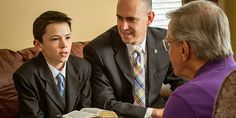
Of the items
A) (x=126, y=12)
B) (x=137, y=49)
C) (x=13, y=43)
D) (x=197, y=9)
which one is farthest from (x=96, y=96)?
(x=197, y=9)

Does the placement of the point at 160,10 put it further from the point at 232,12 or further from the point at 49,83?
the point at 49,83

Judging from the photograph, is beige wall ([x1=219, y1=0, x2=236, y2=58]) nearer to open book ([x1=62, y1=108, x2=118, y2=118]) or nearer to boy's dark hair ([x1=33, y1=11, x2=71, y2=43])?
boy's dark hair ([x1=33, y1=11, x2=71, y2=43])

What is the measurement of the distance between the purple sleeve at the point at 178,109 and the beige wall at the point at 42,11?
1.93 m

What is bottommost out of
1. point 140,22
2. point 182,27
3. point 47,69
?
point 47,69

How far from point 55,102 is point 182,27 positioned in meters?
1.09

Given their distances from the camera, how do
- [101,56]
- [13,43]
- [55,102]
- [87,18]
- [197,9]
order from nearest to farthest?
[197,9]
[55,102]
[101,56]
[13,43]
[87,18]

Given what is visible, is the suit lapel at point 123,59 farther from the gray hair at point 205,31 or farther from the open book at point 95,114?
the gray hair at point 205,31

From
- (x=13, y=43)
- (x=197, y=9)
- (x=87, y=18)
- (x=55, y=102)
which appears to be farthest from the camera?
(x=87, y=18)

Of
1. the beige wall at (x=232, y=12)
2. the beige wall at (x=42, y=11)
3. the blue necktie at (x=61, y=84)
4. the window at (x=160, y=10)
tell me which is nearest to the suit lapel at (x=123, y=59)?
the blue necktie at (x=61, y=84)

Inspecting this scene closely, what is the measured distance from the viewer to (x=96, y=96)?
224 centimetres

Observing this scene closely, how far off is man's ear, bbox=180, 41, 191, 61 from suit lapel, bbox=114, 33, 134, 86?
0.98 m

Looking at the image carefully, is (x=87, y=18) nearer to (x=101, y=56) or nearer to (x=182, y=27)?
(x=101, y=56)

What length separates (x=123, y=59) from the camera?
2.30 m

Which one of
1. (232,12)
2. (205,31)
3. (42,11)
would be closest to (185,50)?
(205,31)
